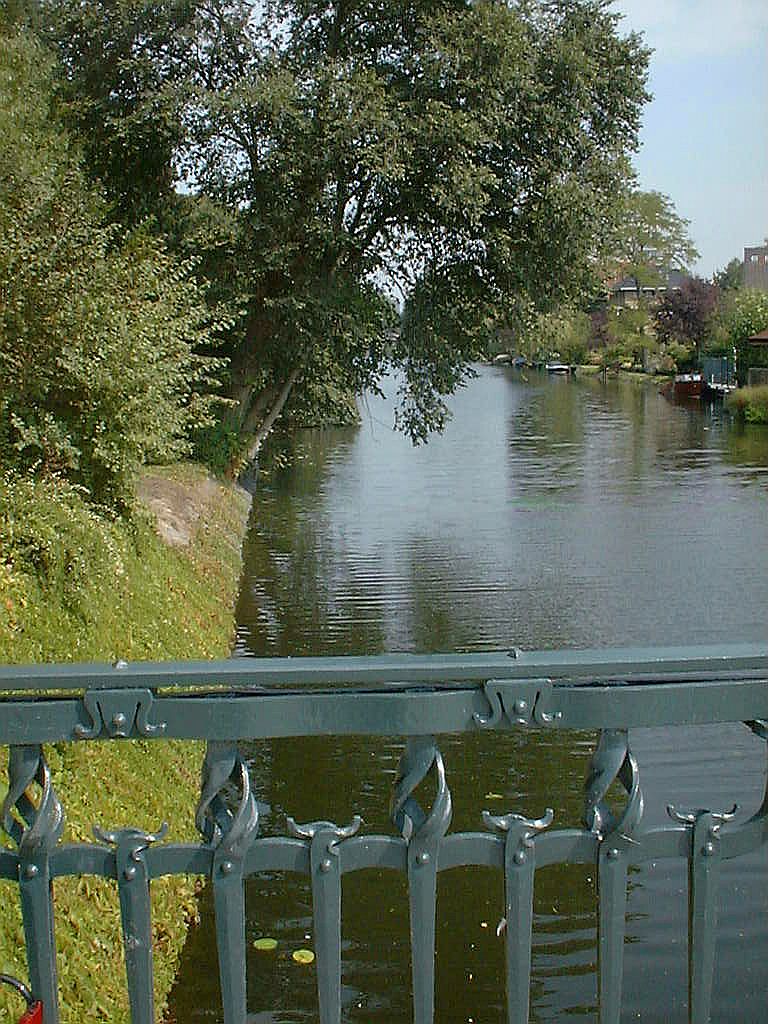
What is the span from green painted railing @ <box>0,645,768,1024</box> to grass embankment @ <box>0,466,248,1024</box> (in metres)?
1.87

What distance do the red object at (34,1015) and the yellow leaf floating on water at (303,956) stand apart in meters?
4.75

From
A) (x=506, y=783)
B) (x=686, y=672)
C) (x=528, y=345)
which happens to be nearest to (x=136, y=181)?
(x=528, y=345)

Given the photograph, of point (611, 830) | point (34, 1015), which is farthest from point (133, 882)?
point (611, 830)

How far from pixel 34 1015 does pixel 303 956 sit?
488 cm

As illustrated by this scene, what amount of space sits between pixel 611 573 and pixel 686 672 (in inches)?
686

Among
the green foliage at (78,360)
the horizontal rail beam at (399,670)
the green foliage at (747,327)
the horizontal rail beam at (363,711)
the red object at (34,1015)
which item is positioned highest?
the green foliage at (747,327)

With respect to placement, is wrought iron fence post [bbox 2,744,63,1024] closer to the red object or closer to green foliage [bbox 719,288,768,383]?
the red object

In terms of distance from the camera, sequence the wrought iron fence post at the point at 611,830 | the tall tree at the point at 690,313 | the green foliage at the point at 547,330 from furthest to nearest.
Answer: the tall tree at the point at 690,313
the green foliage at the point at 547,330
the wrought iron fence post at the point at 611,830

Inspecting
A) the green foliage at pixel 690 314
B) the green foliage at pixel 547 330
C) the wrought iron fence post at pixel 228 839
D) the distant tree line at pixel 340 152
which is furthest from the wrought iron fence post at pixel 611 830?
the green foliage at pixel 690 314

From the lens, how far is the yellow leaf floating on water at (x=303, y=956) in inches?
266

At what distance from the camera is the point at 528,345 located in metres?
22.8

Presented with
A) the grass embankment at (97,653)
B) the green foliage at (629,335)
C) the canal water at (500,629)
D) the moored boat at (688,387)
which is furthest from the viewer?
the green foliage at (629,335)

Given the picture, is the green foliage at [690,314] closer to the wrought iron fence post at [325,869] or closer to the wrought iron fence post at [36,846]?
the wrought iron fence post at [325,869]

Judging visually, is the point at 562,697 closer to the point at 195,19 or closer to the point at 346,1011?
the point at 346,1011
